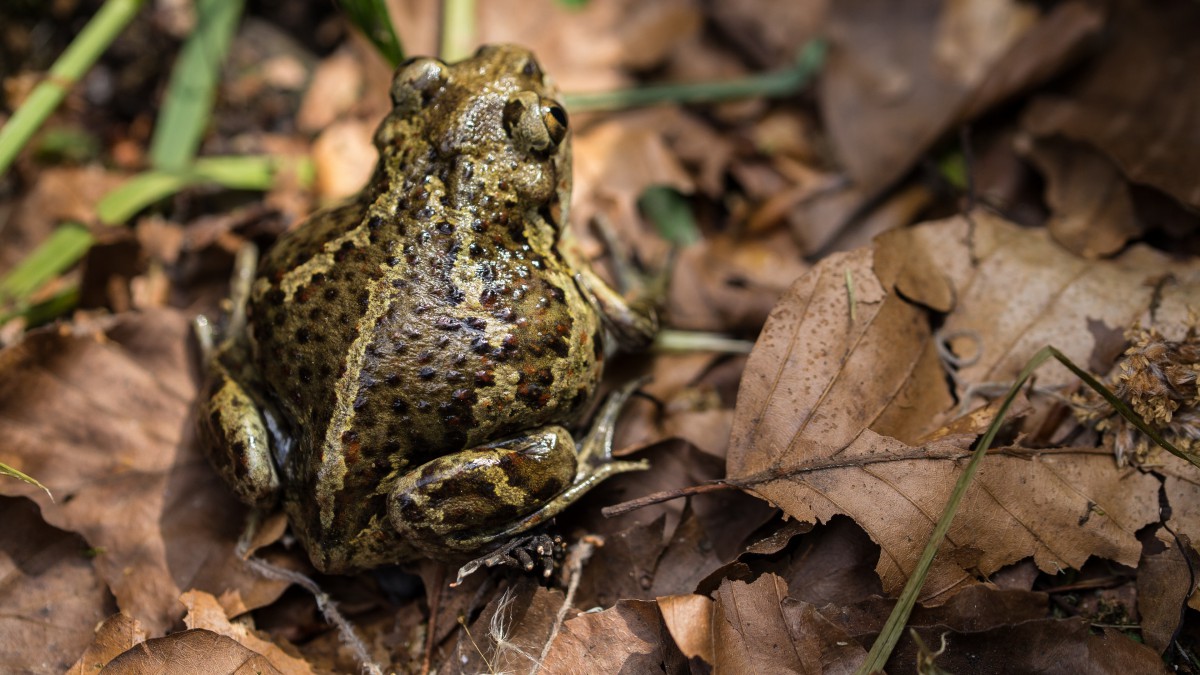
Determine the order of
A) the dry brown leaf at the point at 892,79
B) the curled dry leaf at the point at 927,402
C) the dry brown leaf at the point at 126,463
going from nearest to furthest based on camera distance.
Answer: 1. the curled dry leaf at the point at 927,402
2. the dry brown leaf at the point at 126,463
3. the dry brown leaf at the point at 892,79

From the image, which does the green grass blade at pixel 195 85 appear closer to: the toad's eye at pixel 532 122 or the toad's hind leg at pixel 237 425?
the toad's hind leg at pixel 237 425

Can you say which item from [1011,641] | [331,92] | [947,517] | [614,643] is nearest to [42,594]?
[614,643]

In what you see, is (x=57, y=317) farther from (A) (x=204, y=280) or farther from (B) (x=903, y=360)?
(B) (x=903, y=360)

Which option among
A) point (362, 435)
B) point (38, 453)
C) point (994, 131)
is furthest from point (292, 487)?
point (994, 131)

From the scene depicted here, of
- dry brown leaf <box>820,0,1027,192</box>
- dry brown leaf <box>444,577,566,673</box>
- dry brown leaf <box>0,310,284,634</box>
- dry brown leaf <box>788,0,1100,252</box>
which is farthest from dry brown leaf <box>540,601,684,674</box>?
dry brown leaf <box>820,0,1027,192</box>

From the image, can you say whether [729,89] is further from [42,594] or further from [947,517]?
[42,594]

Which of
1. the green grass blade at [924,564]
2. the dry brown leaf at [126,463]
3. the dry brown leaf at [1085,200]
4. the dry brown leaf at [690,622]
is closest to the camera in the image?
the green grass blade at [924,564]

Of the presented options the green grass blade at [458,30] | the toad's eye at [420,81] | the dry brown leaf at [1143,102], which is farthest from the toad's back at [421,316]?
the dry brown leaf at [1143,102]

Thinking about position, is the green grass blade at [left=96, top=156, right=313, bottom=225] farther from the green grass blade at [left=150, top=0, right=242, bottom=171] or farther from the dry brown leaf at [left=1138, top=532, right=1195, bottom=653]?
the dry brown leaf at [left=1138, top=532, right=1195, bottom=653]
